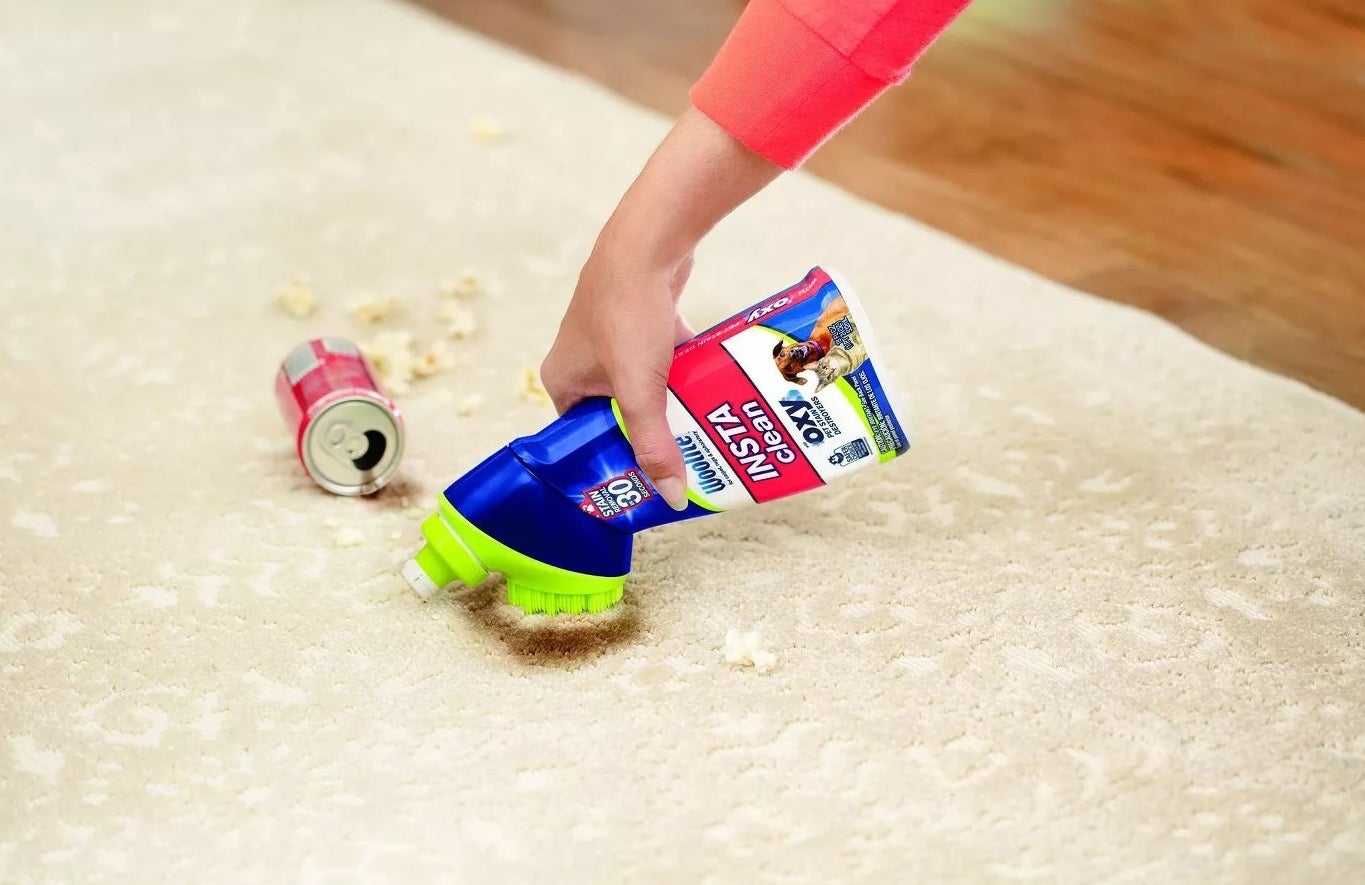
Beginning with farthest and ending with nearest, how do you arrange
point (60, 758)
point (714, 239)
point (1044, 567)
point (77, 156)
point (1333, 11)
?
point (1333, 11)
point (77, 156)
point (714, 239)
point (1044, 567)
point (60, 758)

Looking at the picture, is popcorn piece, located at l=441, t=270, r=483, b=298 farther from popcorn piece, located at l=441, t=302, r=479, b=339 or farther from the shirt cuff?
the shirt cuff

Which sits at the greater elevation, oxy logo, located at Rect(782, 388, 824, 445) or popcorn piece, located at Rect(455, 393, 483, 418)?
oxy logo, located at Rect(782, 388, 824, 445)

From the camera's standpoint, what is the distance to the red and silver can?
35.2 inches

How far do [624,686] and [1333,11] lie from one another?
1.58 meters

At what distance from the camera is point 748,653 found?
0.79 meters

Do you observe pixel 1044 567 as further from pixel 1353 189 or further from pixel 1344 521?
pixel 1353 189

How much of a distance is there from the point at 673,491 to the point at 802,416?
0.27 feet

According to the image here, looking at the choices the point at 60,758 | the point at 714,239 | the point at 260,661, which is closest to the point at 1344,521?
the point at 714,239

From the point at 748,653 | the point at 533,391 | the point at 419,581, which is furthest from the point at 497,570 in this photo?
the point at 533,391

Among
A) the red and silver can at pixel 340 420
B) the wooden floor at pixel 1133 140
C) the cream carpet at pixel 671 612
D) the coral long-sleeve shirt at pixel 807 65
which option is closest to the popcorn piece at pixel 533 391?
the cream carpet at pixel 671 612

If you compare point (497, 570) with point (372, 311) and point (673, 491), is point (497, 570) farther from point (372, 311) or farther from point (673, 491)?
point (372, 311)

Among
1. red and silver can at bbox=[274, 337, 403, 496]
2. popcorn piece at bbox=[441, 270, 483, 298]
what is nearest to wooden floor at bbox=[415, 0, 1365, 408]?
popcorn piece at bbox=[441, 270, 483, 298]

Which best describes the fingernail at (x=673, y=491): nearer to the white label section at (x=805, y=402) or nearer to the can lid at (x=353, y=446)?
the white label section at (x=805, y=402)

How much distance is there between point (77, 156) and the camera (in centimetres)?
141
